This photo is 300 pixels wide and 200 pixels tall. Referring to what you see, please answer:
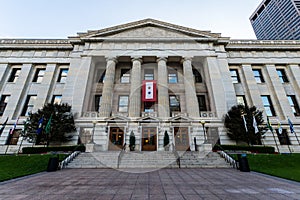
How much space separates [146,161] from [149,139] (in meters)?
5.53

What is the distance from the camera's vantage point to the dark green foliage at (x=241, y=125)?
15484 mm

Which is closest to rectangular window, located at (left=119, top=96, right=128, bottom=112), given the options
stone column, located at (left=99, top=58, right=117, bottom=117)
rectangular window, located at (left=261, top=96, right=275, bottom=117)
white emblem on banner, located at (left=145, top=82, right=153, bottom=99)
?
stone column, located at (left=99, top=58, right=117, bottom=117)

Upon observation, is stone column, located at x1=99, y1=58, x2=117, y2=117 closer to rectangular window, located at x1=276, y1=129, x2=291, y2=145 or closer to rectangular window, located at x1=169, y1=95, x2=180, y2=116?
rectangular window, located at x1=169, y1=95, x2=180, y2=116

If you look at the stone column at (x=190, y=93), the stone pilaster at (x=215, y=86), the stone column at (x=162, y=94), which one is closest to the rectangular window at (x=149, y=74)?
the stone column at (x=162, y=94)

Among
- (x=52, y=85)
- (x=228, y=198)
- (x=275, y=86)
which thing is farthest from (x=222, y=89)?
(x=52, y=85)

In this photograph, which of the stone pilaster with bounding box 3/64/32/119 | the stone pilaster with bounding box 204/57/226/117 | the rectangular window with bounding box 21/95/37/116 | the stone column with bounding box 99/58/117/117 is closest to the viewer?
the stone column with bounding box 99/58/117/117

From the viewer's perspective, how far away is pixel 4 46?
75.7 ft

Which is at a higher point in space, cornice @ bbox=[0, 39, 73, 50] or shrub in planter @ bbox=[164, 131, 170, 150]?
cornice @ bbox=[0, 39, 73, 50]

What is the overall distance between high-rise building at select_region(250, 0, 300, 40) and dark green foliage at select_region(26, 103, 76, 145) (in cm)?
8710

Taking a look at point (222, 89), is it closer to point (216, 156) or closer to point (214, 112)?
point (214, 112)

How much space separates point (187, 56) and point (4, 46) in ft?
99.6

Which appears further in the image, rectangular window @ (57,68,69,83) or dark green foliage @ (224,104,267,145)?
rectangular window @ (57,68,69,83)

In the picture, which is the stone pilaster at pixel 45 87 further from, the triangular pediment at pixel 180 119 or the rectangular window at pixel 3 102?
the triangular pediment at pixel 180 119

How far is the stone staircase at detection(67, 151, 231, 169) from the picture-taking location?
1115 cm
